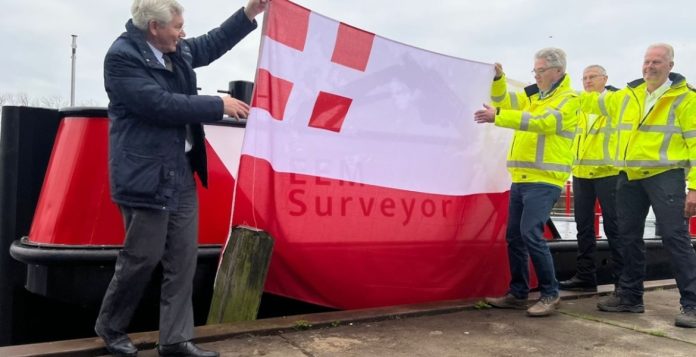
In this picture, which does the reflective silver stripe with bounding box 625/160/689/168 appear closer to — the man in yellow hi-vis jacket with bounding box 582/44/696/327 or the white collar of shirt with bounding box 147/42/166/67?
the man in yellow hi-vis jacket with bounding box 582/44/696/327

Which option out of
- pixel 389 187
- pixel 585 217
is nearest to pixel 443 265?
pixel 389 187

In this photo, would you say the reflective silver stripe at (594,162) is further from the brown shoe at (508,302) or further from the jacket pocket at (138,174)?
the jacket pocket at (138,174)

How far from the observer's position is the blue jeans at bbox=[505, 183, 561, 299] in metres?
3.52

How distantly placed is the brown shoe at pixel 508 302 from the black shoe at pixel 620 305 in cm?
52

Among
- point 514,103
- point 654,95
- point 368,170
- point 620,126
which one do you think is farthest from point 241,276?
point 654,95

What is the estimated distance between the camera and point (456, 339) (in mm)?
3053

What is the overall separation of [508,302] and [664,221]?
3.45 ft

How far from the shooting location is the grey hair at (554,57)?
3.60m

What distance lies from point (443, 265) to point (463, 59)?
4.46ft

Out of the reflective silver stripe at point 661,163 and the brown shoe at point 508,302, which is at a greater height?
the reflective silver stripe at point 661,163

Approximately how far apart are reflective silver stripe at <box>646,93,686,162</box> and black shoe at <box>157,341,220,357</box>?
2.79m

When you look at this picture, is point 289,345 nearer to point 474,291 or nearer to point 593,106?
point 474,291

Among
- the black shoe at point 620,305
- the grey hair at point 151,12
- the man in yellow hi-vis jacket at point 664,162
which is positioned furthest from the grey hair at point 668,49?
the grey hair at point 151,12

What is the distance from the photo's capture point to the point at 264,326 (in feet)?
9.96
